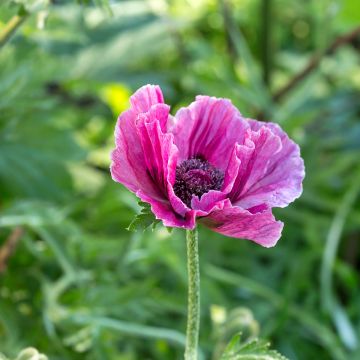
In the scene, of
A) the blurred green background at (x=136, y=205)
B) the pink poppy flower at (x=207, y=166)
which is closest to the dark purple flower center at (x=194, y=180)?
the pink poppy flower at (x=207, y=166)

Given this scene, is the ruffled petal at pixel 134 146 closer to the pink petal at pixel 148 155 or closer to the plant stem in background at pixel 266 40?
the pink petal at pixel 148 155

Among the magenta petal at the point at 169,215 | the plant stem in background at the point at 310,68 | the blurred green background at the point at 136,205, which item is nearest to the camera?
the magenta petal at the point at 169,215

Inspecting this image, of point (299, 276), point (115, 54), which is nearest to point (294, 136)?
point (299, 276)

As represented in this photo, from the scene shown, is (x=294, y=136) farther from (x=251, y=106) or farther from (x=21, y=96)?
(x=21, y=96)

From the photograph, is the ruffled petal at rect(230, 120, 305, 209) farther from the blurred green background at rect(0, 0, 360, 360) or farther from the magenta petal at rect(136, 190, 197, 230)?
the blurred green background at rect(0, 0, 360, 360)

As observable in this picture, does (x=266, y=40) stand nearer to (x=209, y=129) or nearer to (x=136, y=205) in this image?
(x=136, y=205)
